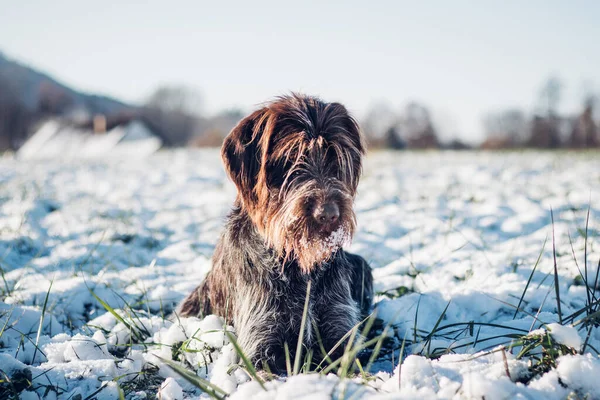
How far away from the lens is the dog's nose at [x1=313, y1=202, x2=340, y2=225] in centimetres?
242

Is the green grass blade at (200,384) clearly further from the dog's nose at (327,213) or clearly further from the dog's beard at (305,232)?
the dog's nose at (327,213)

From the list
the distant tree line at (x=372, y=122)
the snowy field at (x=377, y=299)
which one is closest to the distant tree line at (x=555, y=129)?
the distant tree line at (x=372, y=122)

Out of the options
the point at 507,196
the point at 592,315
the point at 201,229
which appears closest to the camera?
the point at 592,315

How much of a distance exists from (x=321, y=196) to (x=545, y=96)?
61726 mm

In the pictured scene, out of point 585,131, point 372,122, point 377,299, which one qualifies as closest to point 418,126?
point 372,122

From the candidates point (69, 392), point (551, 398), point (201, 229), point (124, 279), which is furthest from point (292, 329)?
point (201, 229)

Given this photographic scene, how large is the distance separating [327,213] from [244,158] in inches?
28.2

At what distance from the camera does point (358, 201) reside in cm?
721

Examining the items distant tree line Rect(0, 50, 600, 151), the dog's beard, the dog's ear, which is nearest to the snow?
the dog's beard

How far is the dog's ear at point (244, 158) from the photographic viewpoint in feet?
8.95

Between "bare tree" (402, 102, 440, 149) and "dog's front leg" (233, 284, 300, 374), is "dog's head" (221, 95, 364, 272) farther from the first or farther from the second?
"bare tree" (402, 102, 440, 149)

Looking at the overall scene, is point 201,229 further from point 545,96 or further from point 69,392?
point 545,96

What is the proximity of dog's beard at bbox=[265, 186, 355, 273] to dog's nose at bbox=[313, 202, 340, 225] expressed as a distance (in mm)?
47

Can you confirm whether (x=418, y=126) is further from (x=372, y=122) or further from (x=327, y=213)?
(x=327, y=213)
